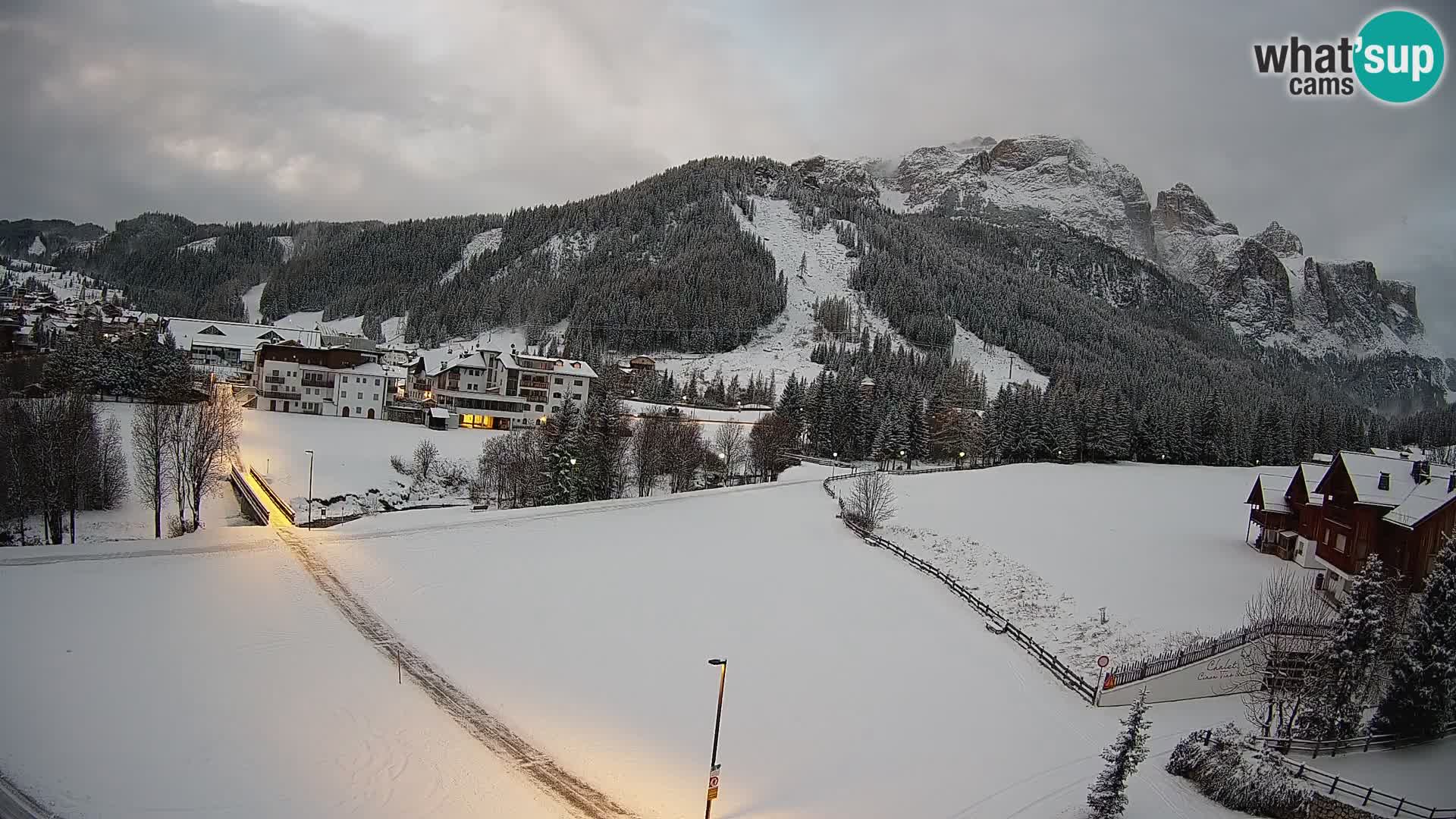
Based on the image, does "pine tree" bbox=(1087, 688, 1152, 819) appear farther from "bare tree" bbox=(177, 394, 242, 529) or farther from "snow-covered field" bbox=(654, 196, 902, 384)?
"snow-covered field" bbox=(654, 196, 902, 384)

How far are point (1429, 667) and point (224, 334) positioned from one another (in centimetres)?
12394

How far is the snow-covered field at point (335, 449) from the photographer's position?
50125mm

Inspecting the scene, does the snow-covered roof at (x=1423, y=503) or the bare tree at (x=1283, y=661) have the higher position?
the snow-covered roof at (x=1423, y=503)

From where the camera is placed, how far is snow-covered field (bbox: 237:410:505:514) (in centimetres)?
5012

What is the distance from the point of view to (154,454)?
123 ft

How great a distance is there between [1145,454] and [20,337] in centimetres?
12271

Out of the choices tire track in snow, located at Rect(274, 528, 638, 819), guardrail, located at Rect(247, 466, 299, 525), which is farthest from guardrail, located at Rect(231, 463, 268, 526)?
tire track in snow, located at Rect(274, 528, 638, 819)

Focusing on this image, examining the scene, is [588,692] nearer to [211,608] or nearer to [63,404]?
[211,608]

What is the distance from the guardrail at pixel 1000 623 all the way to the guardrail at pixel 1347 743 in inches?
220

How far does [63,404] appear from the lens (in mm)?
39719

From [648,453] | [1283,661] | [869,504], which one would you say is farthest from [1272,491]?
[648,453]

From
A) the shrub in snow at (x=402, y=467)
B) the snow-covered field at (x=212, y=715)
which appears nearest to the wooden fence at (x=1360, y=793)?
the snow-covered field at (x=212, y=715)

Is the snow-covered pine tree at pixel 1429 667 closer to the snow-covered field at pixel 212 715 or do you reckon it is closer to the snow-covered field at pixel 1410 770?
the snow-covered field at pixel 1410 770

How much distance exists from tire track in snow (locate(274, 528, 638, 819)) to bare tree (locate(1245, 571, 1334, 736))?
61.4 feet
